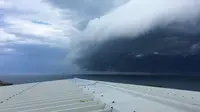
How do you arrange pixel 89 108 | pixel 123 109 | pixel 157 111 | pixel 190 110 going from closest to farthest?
pixel 190 110 → pixel 157 111 → pixel 123 109 → pixel 89 108

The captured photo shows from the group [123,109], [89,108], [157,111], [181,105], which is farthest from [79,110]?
[181,105]

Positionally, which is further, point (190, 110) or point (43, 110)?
point (43, 110)

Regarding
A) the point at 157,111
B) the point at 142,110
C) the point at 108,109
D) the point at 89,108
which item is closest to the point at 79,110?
the point at 89,108

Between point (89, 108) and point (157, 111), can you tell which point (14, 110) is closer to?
point (89, 108)

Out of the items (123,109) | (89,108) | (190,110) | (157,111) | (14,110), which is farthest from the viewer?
(14,110)

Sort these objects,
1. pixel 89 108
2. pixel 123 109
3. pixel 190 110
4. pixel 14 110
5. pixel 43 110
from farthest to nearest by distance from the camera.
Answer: pixel 14 110 < pixel 43 110 < pixel 89 108 < pixel 123 109 < pixel 190 110

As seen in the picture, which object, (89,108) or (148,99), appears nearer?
(89,108)

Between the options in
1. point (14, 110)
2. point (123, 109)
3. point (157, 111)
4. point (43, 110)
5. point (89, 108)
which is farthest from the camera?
point (14, 110)

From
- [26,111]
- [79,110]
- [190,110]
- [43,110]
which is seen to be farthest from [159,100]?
[26,111]

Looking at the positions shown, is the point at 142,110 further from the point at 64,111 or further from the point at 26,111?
the point at 26,111
